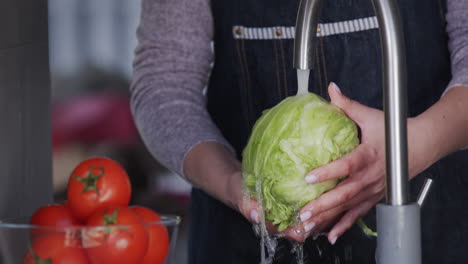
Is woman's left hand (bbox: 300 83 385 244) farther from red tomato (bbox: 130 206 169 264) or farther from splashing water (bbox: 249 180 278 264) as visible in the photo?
red tomato (bbox: 130 206 169 264)

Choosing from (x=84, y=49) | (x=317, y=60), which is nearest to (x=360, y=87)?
(x=317, y=60)

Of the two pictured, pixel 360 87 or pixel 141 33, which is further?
pixel 141 33

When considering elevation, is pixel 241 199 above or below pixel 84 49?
above

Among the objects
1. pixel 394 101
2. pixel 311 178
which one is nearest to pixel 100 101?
pixel 311 178

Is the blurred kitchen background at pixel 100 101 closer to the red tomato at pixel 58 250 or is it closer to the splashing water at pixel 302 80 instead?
the splashing water at pixel 302 80

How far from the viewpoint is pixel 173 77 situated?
1.77 m

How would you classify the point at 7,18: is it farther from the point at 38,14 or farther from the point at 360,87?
the point at 360,87

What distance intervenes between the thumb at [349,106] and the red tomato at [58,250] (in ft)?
1.74

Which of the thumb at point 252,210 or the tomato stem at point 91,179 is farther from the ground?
the tomato stem at point 91,179

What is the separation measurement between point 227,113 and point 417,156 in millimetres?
A: 606

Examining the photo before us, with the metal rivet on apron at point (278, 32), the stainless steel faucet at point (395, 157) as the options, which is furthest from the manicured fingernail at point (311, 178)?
the metal rivet on apron at point (278, 32)

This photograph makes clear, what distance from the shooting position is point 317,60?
174 centimetres

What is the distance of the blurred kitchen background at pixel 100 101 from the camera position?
477 cm

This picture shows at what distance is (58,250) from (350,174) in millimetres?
529
